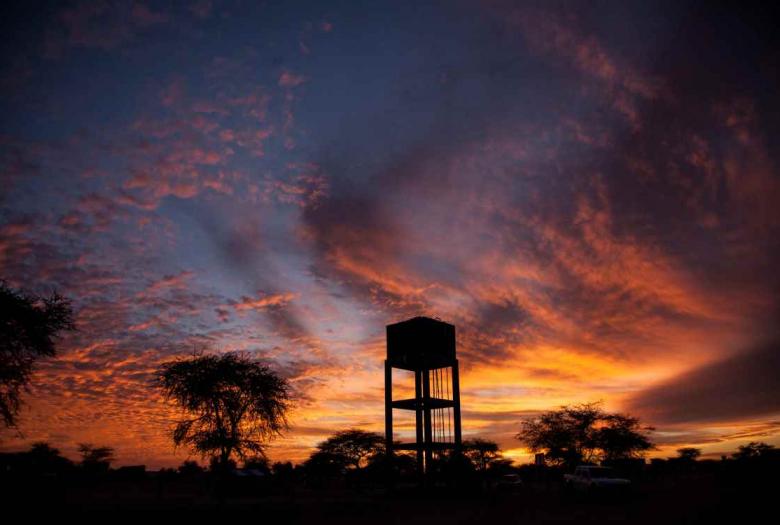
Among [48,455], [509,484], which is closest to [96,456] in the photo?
[48,455]

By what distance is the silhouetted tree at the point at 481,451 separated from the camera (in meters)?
105

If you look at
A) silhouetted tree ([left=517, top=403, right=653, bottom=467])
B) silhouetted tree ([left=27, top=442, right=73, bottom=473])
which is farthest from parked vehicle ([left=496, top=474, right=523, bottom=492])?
silhouetted tree ([left=27, top=442, right=73, bottom=473])

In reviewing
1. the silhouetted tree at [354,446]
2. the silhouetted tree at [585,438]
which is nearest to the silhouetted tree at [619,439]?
the silhouetted tree at [585,438]

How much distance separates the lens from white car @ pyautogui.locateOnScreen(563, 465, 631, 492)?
33344mm

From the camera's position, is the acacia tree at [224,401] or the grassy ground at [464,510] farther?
the acacia tree at [224,401]

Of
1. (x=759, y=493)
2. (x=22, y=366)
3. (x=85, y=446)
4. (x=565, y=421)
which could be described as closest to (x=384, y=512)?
(x=22, y=366)

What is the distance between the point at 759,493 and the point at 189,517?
111 ft

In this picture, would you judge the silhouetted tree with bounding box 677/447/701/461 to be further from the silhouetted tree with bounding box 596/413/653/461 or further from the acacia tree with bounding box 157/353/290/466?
the acacia tree with bounding box 157/353/290/466

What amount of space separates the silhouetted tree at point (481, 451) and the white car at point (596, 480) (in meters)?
67.8

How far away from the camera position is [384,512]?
31.4m

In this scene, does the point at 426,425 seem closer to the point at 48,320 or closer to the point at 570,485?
the point at 570,485

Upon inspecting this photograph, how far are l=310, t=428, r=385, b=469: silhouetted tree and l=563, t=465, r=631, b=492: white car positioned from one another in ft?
180

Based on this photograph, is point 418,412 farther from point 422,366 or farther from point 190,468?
point 190,468

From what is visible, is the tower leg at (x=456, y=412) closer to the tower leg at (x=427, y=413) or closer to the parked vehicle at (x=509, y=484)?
the tower leg at (x=427, y=413)
